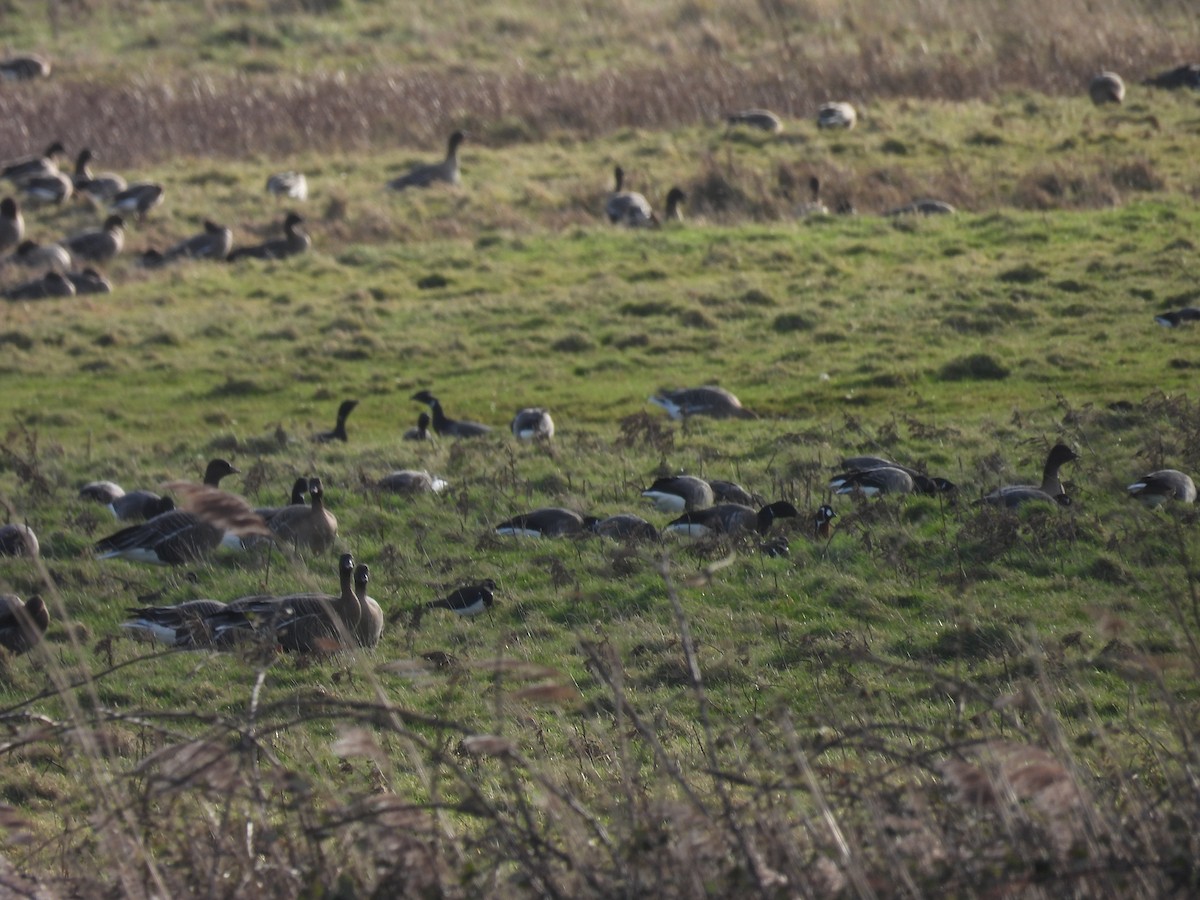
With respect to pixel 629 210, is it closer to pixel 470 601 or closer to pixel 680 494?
pixel 680 494

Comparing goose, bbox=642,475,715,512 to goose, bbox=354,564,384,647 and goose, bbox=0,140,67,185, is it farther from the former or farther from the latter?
goose, bbox=0,140,67,185

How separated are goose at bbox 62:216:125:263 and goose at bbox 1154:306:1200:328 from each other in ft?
48.1

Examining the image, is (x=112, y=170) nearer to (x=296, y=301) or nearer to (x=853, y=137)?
(x=296, y=301)

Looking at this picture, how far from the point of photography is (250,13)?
4197cm

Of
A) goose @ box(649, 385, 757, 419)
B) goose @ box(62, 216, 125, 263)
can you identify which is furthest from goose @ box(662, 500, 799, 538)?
goose @ box(62, 216, 125, 263)

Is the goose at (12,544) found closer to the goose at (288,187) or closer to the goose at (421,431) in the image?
the goose at (421,431)

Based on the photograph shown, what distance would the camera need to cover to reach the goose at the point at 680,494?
11.5 metres

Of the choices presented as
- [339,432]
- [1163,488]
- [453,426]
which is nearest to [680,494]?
[1163,488]

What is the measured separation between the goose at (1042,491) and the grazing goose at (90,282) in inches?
561

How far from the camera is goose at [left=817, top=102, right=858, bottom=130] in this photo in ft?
88.3

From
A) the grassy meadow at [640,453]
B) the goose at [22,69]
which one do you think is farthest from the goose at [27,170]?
the goose at [22,69]

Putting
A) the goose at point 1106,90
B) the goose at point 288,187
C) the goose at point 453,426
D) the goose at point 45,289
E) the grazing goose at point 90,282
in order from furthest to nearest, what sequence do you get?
the goose at point 1106,90
the goose at point 288,187
the grazing goose at point 90,282
the goose at point 45,289
the goose at point 453,426

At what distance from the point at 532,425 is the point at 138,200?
13.4m

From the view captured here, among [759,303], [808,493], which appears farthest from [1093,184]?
[808,493]
